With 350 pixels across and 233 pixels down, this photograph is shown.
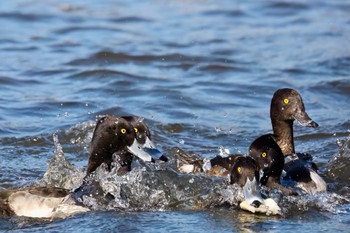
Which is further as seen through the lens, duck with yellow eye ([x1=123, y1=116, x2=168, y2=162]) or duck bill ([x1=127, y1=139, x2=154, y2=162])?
duck with yellow eye ([x1=123, y1=116, x2=168, y2=162])

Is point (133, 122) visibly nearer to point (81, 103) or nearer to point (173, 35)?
point (81, 103)

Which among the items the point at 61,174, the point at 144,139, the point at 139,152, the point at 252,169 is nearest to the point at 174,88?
the point at 144,139

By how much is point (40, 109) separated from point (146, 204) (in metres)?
4.73

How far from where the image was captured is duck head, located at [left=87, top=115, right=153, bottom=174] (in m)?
9.73

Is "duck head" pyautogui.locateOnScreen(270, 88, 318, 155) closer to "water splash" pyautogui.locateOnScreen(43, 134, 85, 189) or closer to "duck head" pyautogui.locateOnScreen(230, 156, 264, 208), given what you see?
"duck head" pyautogui.locateOnScreen(230, 156, 264, 208)

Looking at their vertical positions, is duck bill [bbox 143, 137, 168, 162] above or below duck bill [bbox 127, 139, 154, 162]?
below

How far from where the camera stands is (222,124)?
43.5 feet

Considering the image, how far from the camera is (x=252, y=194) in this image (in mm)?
9070

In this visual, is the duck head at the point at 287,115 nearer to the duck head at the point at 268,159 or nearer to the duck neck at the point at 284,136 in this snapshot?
the duck neck at the point at 284,136

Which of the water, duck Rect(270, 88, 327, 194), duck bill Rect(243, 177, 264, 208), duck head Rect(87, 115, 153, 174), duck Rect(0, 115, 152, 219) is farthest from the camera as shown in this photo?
duck Rect(270, 88, 327, 194)

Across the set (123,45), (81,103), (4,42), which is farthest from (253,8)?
(81,103)

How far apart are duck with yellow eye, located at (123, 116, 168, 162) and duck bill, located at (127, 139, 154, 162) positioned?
44 cm

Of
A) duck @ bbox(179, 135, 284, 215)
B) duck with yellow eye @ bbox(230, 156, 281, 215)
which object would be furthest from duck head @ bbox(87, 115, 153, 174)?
duck with yellow eye @ bbox(230, 156, 281, 215)

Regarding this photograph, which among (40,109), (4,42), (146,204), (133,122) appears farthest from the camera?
(4,42)
